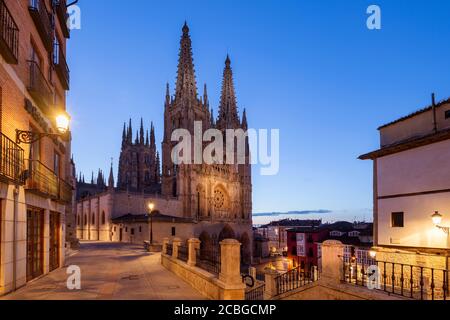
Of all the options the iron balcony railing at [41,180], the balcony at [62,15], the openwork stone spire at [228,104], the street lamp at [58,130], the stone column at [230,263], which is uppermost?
the openwork stone spire at [228,104]

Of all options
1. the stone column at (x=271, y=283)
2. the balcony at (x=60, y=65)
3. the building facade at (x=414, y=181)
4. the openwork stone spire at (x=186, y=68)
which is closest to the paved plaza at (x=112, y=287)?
the stone column at (x=271, y=283)

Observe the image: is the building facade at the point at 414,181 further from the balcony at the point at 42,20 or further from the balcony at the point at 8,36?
the balcony at the point at 42,20

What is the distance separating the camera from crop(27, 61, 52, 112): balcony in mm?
12961

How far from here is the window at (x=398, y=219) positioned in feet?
59.4

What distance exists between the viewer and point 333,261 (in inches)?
413

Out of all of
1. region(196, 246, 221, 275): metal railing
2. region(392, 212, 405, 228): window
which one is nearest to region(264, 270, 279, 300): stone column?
region(196, 246, 221, 275): metal railing

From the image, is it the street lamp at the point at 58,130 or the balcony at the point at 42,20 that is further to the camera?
the balcony at the point at 42,20

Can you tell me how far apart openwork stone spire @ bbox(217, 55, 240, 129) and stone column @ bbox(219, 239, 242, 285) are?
8197 cm

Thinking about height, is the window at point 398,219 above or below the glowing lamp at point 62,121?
below

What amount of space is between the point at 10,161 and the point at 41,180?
11.5ft

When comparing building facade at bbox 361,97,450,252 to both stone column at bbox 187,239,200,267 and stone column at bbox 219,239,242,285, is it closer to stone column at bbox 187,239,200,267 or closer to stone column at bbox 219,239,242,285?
stone column at bbox 219,239,242,285

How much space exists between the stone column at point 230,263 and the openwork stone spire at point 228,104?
269 ft
